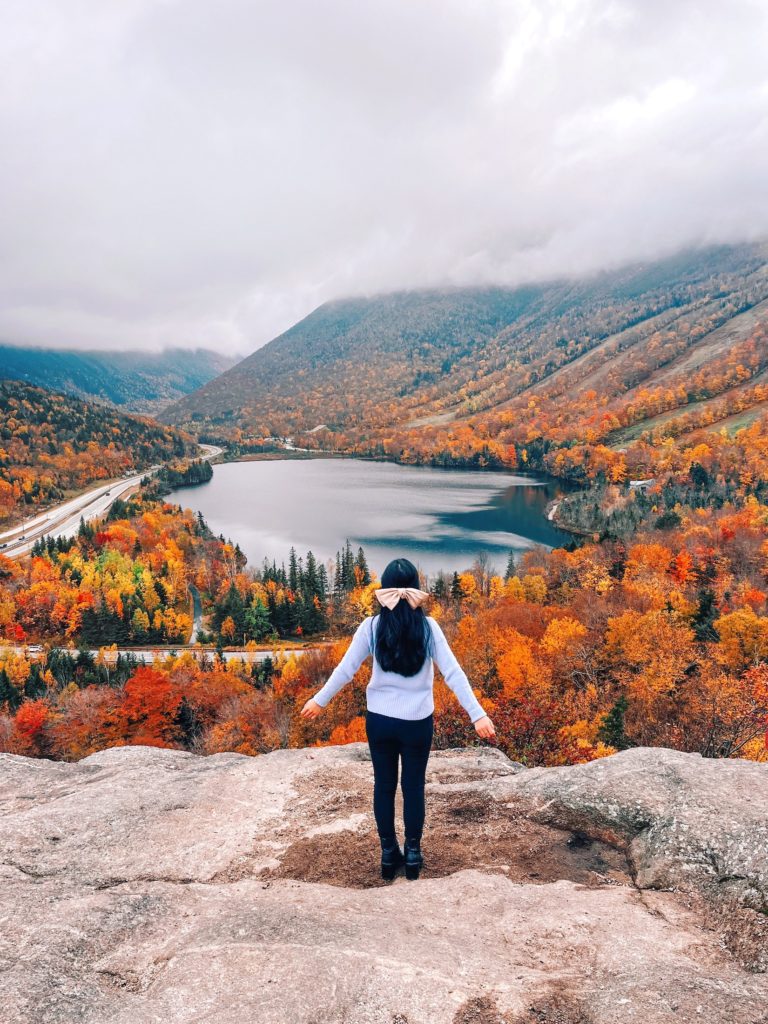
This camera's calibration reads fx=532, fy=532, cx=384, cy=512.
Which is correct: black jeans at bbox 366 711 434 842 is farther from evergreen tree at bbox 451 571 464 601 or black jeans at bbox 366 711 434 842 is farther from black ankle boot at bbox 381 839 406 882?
evergreen tree at bbox 451 571 464 601

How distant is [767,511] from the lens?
8819 centimetres

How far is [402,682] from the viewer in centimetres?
491

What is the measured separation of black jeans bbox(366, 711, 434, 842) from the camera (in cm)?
497

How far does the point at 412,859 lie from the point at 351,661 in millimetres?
2307

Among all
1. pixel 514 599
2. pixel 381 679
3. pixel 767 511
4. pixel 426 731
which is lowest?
pixel 514 599

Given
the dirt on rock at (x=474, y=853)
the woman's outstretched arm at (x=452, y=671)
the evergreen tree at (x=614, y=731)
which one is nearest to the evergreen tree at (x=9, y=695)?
the evergreen tree at (x=614, y=731)

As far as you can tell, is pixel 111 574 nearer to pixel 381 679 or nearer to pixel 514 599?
pixel 514 599

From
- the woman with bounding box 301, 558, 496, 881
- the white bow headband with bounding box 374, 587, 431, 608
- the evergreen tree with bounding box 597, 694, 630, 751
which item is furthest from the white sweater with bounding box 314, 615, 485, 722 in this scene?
the evergreen tree with bounding box 597, 694, 630, 751

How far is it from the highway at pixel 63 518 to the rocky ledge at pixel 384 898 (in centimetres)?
11373

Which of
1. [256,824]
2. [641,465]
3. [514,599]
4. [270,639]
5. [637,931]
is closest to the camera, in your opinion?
[637,931]

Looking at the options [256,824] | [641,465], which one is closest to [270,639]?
[256,824]

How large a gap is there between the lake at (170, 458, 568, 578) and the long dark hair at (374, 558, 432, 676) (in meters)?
79.9

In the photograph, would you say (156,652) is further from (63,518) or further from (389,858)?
(63,518)

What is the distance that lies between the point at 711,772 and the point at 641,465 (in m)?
163
